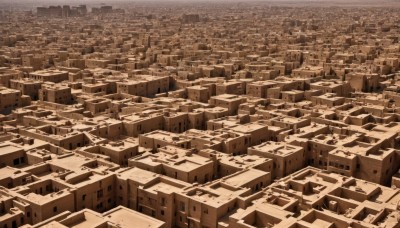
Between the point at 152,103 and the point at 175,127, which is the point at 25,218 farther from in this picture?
the point at 152,103

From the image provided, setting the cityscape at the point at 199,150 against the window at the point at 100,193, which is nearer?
the cityscape at the point at 199,150

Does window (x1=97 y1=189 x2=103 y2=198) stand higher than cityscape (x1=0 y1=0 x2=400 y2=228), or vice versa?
cityscape (x1=0 y1=0 x2=400 y2=228)

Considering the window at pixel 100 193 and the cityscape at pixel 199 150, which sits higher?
the cityscape at pixel 199 150

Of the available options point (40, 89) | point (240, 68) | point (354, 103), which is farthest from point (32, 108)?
point (240, 68)

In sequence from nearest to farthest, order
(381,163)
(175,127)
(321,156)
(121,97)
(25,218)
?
(25,218) < (381,163) < (321,156) < (175,127) < (121,97)

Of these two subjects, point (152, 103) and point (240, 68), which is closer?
point (152, 103)

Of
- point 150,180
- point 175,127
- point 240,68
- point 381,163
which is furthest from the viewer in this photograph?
point 240,68

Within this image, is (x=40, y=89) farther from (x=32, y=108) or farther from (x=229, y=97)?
(x=229, y=97)

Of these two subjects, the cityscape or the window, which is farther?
the window

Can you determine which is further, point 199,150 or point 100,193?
point 199,150

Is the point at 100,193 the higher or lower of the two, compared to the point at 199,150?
lower
